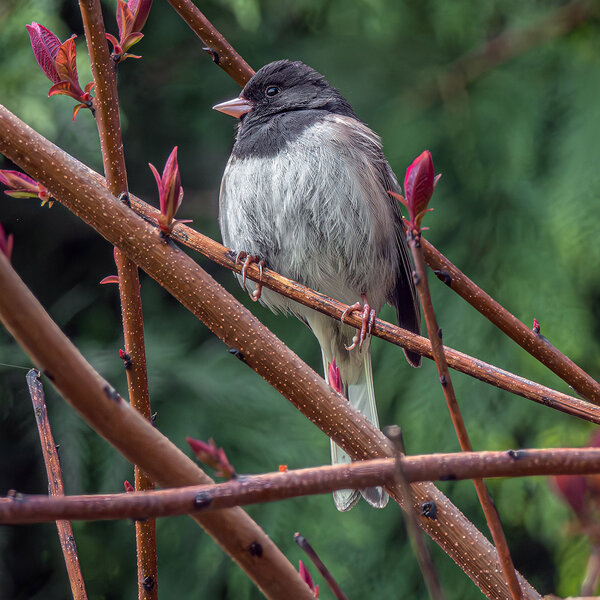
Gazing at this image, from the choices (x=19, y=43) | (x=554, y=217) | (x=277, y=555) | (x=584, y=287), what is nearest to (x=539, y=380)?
(x=584, y=287)

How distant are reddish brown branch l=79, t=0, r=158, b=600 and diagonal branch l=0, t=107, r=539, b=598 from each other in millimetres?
48

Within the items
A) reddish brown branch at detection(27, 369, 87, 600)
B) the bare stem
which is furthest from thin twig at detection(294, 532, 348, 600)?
reddish brown branch at detection(27, 369, 87, 600)

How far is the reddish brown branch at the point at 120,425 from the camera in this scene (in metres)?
0.50

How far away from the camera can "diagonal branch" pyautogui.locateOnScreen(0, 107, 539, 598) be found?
85 centimetres

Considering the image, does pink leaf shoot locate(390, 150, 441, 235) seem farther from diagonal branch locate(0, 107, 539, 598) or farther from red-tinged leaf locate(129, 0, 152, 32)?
red-tinged leaf locate(129, 0, 152, 32)

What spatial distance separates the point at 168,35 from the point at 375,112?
830 millimetres

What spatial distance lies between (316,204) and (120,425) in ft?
4.66

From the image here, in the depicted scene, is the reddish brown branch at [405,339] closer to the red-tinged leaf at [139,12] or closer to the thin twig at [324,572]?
the red-tinged leaf at [139,12]

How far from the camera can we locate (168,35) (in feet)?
8.85

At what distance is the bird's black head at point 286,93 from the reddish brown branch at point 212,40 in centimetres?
64

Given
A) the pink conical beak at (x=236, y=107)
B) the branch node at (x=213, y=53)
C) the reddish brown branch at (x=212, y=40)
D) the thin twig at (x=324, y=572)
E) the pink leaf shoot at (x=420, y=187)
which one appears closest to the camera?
the thin twig at (x=324, y=572)

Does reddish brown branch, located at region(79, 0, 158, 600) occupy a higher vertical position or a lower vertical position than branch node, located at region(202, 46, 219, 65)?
lower

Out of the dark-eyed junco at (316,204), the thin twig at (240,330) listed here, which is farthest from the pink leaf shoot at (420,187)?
the dark-eyed junco at (316,204)

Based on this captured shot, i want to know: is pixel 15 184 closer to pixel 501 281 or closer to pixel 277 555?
pixel 277 555
